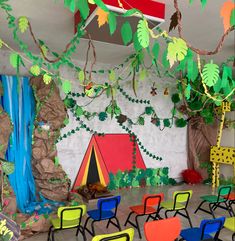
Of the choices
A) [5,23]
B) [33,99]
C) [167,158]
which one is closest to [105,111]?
[33,99]

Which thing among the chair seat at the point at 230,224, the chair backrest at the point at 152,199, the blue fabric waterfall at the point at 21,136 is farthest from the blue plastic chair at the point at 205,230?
the blue fabric waterfall at the point at 21,136

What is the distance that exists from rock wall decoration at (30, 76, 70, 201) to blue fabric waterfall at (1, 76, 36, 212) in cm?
14

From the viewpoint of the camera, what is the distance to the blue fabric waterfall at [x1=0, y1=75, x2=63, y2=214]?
462 cm

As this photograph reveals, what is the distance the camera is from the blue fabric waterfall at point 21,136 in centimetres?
464

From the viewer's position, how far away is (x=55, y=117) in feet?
16.2

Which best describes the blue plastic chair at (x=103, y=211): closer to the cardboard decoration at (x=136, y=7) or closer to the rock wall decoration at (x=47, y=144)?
the rock wall decoration at (x=47, y=144)

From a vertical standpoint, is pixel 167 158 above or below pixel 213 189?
above

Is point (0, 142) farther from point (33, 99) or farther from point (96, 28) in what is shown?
point (96, 28)

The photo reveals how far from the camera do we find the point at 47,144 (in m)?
4.89

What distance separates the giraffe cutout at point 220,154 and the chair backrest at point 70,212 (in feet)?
15.9

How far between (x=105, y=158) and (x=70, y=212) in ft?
10.1

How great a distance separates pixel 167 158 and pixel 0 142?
4.60m

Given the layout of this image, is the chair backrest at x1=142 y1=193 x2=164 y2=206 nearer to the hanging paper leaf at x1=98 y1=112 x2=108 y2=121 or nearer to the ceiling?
the ceiling

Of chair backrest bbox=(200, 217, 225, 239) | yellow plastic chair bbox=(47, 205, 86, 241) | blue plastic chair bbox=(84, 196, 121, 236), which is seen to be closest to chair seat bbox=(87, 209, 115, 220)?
blue plastic chair bbox=(84, 196, 121, 236)
